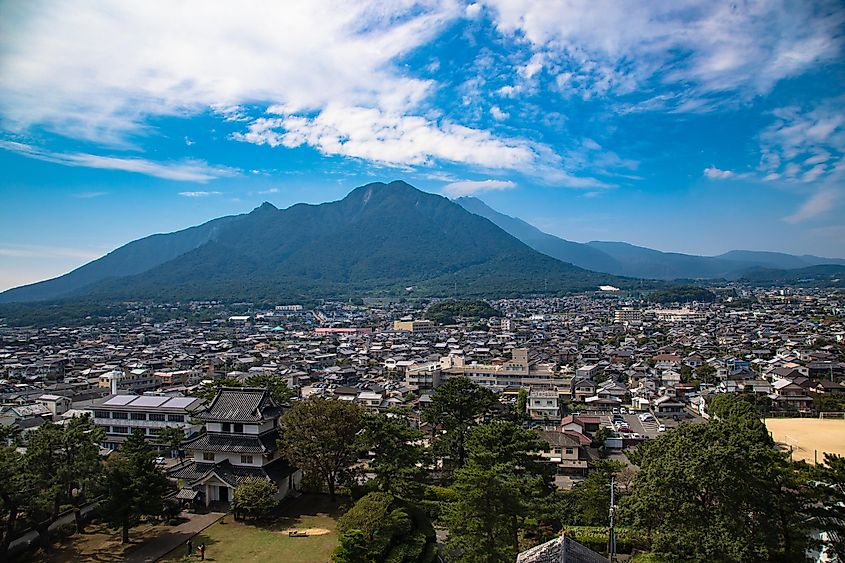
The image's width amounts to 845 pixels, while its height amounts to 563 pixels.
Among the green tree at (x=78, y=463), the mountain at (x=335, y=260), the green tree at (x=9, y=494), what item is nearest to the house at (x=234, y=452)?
the green tree at (x=78, y=463)

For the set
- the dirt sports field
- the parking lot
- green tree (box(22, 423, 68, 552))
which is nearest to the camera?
green tree (box(22, 423, 68, 552))

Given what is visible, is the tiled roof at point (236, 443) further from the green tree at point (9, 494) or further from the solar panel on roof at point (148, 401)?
the solar panel on roof at point (148, 401)

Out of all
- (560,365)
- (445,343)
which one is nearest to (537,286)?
(445,343)

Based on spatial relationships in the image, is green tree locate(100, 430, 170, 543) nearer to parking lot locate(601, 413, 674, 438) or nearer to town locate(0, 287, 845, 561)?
town locate(0, 287, 845, 561)

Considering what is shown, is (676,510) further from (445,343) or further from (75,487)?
(445,343)

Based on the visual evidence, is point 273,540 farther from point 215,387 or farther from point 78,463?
point 215,387

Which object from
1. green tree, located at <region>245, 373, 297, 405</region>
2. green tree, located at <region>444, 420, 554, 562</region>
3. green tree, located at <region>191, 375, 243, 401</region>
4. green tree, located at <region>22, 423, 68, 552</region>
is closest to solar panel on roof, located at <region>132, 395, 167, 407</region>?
green tree, located at <region>191, 375, 243, 401</region>
